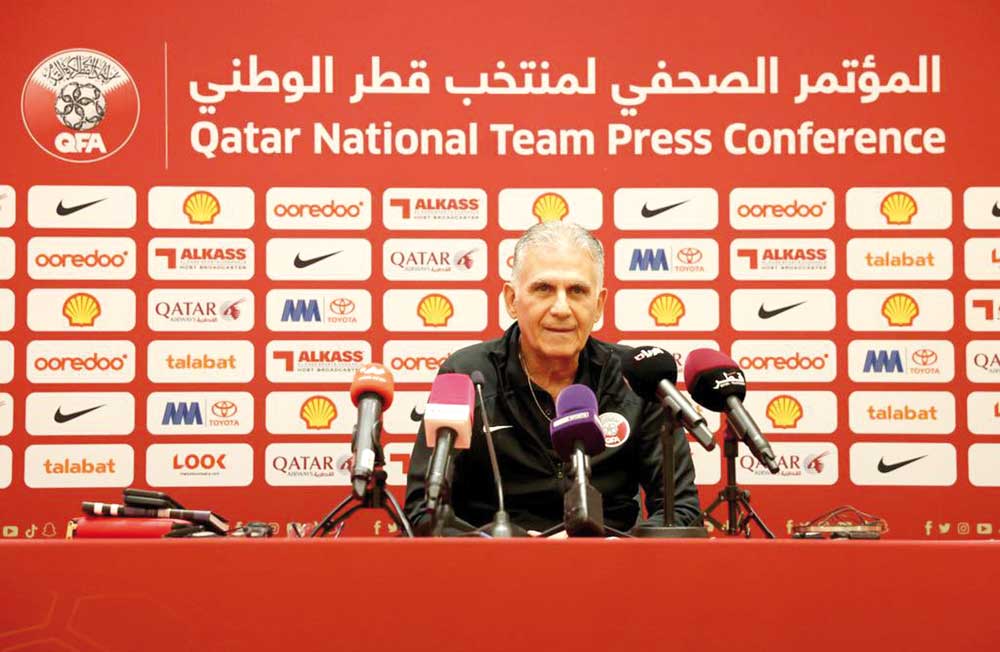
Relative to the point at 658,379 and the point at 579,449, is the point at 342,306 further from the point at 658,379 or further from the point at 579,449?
the point at 579,449

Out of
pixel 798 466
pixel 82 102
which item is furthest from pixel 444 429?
pixel 82 102

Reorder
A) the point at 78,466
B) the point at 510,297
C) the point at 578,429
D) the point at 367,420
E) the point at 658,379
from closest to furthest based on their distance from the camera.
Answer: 1. the point at 578,429
2. the point at 367,420
3. the point at 658,379
4. the point at 510,297
5. the point at 78,466

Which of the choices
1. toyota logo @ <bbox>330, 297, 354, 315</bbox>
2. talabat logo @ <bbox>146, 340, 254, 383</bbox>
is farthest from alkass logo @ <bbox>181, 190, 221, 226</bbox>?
toyota logo @ <bbox>330, 297, 354, 315</bbox>

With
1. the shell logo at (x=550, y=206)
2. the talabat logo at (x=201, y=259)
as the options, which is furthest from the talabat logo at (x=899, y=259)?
the talabat logo at (x=201, y=259)

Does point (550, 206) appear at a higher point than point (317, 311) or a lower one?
higher

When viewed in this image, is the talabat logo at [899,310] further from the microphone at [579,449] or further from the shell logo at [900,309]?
the microphone at [579,449]

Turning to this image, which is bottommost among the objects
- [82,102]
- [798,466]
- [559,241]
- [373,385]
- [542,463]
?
[798,466]

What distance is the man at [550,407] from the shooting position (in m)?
2.41

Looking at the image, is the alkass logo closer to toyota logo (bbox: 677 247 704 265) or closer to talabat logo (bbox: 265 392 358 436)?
talabat logo (bbox: 265 392 358 436)

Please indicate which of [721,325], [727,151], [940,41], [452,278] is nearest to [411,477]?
[452,278]

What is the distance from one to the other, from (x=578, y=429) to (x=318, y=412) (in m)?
2.21

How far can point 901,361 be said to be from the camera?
3557 millimetres

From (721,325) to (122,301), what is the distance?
7.54 ft

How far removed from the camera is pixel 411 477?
7.47ft
